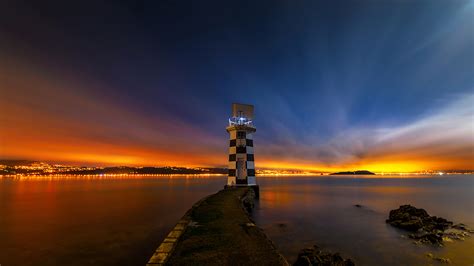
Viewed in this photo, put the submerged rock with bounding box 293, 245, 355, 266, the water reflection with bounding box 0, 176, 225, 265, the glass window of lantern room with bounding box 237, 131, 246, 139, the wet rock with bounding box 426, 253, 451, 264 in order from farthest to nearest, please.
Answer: the glass window of lantern room with bounding box 237, 131, 246, 139 < the water reflection with bounding box 0, 176, 225, 265 < the wet rock with bounding box 426, 253, 451, 264 < the submerged rock with bounding box 293, 245, 355, 266

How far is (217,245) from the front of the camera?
707 cm

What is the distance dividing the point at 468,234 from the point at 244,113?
58.8 ft

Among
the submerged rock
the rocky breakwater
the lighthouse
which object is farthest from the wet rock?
the lighthouse

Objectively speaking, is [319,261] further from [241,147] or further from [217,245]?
[241,147]

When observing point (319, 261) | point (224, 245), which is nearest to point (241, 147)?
point (319, 261)

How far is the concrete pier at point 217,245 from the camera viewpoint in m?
6.05

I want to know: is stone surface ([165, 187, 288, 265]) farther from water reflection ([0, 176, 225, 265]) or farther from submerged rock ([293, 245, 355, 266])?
water reflection ([0, 176, 225, 265])

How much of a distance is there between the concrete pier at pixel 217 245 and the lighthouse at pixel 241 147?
44.3ft

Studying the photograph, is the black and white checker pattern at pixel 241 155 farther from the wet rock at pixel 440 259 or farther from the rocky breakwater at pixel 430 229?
the wet rock at pixel 440 259

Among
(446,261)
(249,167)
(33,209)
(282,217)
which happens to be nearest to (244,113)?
(249,167)

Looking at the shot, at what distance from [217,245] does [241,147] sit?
673 inches

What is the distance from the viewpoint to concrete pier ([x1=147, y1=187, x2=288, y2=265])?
19.9ft

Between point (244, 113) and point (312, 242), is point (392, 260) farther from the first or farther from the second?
point (244, 113)

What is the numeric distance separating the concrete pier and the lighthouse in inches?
532
